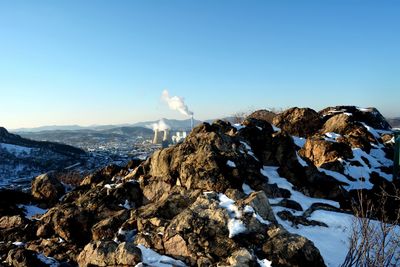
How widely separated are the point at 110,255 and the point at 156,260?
2.14 metres

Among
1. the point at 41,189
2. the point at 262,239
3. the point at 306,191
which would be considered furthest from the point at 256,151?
the point at 41,189

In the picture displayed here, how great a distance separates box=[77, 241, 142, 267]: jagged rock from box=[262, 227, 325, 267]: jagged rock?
589 cm

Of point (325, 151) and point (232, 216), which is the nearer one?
point (232, 216)

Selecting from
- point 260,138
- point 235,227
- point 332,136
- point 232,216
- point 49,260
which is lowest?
point 49,260

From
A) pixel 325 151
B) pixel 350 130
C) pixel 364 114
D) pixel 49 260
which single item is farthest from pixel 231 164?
pixel 364 114

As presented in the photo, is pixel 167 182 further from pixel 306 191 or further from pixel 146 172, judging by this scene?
pixel 306 191

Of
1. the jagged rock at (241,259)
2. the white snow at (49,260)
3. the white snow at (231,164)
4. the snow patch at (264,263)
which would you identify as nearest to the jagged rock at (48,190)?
the white snow at (49,260)

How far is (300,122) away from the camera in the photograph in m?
52.4

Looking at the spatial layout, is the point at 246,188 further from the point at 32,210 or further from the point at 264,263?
the point at 32,210

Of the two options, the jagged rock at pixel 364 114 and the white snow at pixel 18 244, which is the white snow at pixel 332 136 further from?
the white snow at pixel 18 244

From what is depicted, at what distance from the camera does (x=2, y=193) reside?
37125mm

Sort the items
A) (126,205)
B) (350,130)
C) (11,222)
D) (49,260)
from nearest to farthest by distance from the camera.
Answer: (49,260), (126,205), (11,222), (350,130)

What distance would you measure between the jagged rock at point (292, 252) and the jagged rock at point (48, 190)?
28.1 metres

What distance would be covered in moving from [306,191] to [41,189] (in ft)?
89.0
